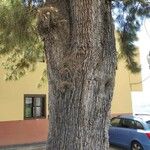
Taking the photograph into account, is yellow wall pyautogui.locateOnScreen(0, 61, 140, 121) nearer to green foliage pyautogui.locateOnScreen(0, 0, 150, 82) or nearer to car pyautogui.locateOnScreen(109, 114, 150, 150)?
car pyautogui.locateOnScreen(109, 114, 150, 150)

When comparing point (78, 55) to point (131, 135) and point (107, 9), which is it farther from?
point (131, 135)

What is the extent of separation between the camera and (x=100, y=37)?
6922 millimetres

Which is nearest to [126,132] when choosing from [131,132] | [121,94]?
[131,132]

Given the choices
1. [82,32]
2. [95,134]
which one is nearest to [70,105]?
[95,134]

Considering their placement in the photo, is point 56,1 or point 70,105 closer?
point 70,105

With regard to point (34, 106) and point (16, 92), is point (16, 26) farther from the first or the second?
Answer: point (34, 106)

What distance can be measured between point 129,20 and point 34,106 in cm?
1013

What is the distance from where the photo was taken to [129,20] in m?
9.20

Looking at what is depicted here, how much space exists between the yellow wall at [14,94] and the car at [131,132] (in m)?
4.49

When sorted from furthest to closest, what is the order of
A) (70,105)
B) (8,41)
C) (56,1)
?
(8,41), (56,1), (70,105)

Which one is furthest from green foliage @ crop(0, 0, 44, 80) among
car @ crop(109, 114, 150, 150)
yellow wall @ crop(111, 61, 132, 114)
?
yellow wall @ crop(111, 61, 132, 114)

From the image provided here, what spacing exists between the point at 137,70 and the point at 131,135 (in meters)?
4.85

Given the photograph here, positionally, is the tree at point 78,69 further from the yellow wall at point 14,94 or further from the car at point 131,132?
the yellow wall at point 14,94

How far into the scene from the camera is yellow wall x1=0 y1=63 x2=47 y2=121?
1688cm
